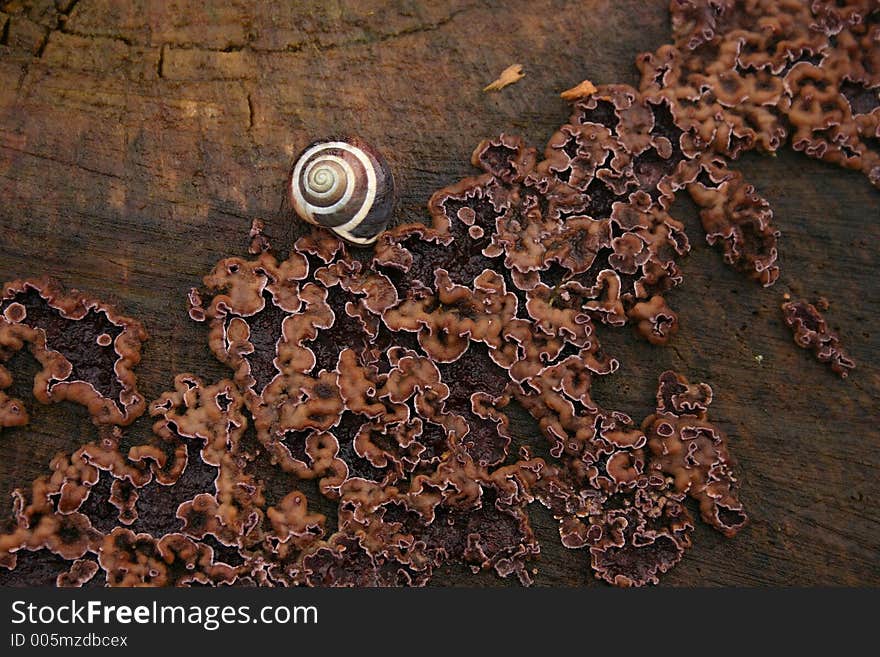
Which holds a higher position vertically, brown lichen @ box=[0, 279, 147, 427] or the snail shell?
the snail shell

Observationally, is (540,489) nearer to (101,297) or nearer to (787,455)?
(787,455)

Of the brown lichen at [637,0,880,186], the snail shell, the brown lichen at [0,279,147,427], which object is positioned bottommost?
the brown lichen at [0,279,147,427]

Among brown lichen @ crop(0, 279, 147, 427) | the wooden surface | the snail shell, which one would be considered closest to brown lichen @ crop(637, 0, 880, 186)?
the wooden surface

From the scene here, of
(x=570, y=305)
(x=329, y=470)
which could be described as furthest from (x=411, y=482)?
(x=570, y=305)

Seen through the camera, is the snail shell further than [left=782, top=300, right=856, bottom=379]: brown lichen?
No

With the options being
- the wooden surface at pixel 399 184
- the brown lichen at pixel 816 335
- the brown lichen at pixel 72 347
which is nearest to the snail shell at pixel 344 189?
the wooden surface at pixel 399 184

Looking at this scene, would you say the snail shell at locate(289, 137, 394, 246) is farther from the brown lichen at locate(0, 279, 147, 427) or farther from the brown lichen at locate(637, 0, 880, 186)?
the brown lichen at locate(637, 0, 880, 186)
